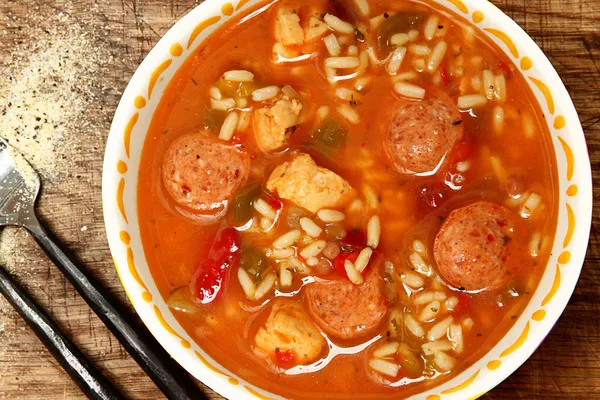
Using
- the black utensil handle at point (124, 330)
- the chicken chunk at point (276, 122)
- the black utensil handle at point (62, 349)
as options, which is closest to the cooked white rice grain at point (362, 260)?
the chicken chunk at point (276, 122)

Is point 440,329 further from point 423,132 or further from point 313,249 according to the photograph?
point 423,132

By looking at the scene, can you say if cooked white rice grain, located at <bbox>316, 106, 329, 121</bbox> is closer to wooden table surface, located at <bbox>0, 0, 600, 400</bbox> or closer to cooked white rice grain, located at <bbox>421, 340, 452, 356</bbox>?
wooden table surface, located at <bbox>0, 0, 600, 400</bbox>

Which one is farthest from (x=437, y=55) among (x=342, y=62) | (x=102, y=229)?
(x=102, y=229)

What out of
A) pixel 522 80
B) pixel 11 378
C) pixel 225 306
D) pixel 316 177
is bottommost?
pixel 11 378

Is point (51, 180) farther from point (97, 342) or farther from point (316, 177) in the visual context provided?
point (316, 177)

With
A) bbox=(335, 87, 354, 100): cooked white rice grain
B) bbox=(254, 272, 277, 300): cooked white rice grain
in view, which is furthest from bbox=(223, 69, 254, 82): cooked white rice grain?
bbox=(254, 272, 277, 300): cooked white rice grain

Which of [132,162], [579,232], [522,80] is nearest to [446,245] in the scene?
[579,232]

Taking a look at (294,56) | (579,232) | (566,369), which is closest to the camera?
(579,232)

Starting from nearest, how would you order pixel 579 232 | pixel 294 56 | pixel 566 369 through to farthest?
pixel 579 232 → pixel 294 56 → pixel 566 369
